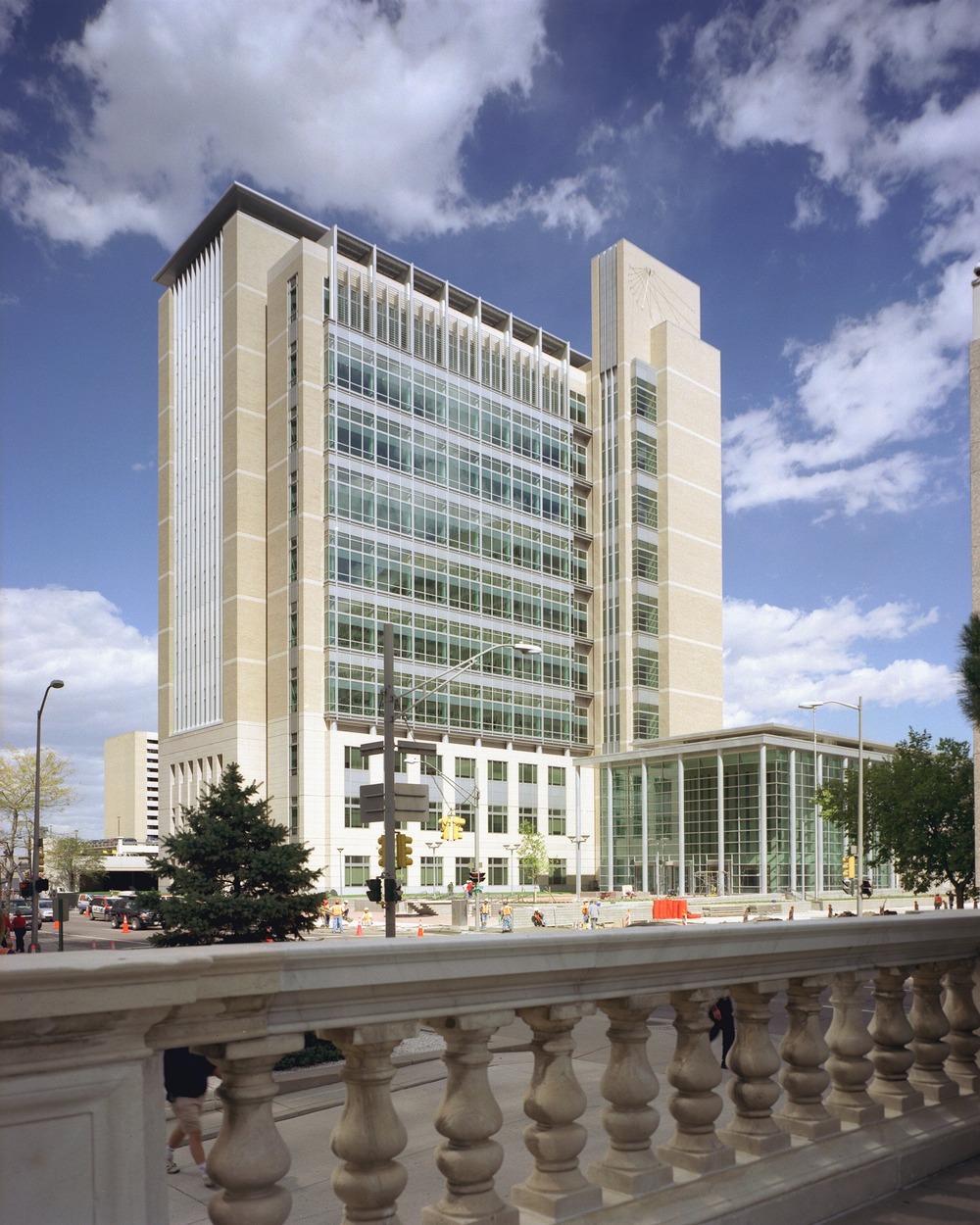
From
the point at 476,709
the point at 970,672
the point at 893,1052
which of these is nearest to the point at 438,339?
the point at 476,709

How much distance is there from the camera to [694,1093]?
3.82m

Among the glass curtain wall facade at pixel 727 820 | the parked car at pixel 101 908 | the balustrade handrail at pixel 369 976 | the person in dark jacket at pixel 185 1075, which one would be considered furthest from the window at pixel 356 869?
the person in dark jacket at pixel 185 1075

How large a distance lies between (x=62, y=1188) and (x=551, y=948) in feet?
4.94

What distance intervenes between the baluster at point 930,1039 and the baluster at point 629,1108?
7.02 ft

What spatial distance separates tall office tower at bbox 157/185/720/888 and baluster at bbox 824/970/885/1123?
228 ft

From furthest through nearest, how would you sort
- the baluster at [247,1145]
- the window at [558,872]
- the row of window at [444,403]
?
1. the window at [558,872]
2. the row of window at [444,403]
3. the baluster at [247,1145]

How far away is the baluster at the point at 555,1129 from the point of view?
3289 millimetres

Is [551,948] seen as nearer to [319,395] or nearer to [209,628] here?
[319,395]

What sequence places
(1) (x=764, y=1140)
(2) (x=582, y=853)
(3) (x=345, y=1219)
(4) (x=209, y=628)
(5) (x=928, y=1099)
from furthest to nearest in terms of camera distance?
(2) (x=582, y=853) → (4) (x=209, y=628) → (5) (x=928, y=1099) → (1) (x=764, y=1140) → (3) (x=345, y=1219)

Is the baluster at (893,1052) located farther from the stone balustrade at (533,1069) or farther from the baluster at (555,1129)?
the baluster at (555,1129)

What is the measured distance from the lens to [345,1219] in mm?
2875

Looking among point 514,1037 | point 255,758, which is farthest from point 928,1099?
point 255,758

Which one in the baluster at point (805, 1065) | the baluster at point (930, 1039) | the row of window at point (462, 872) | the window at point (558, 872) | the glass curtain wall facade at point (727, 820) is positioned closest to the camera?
the baluster at point (805, 1065)

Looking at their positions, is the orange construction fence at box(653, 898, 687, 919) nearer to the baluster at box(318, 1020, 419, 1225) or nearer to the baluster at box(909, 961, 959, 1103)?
the baluster at box(909, 961, 959, 1103)
